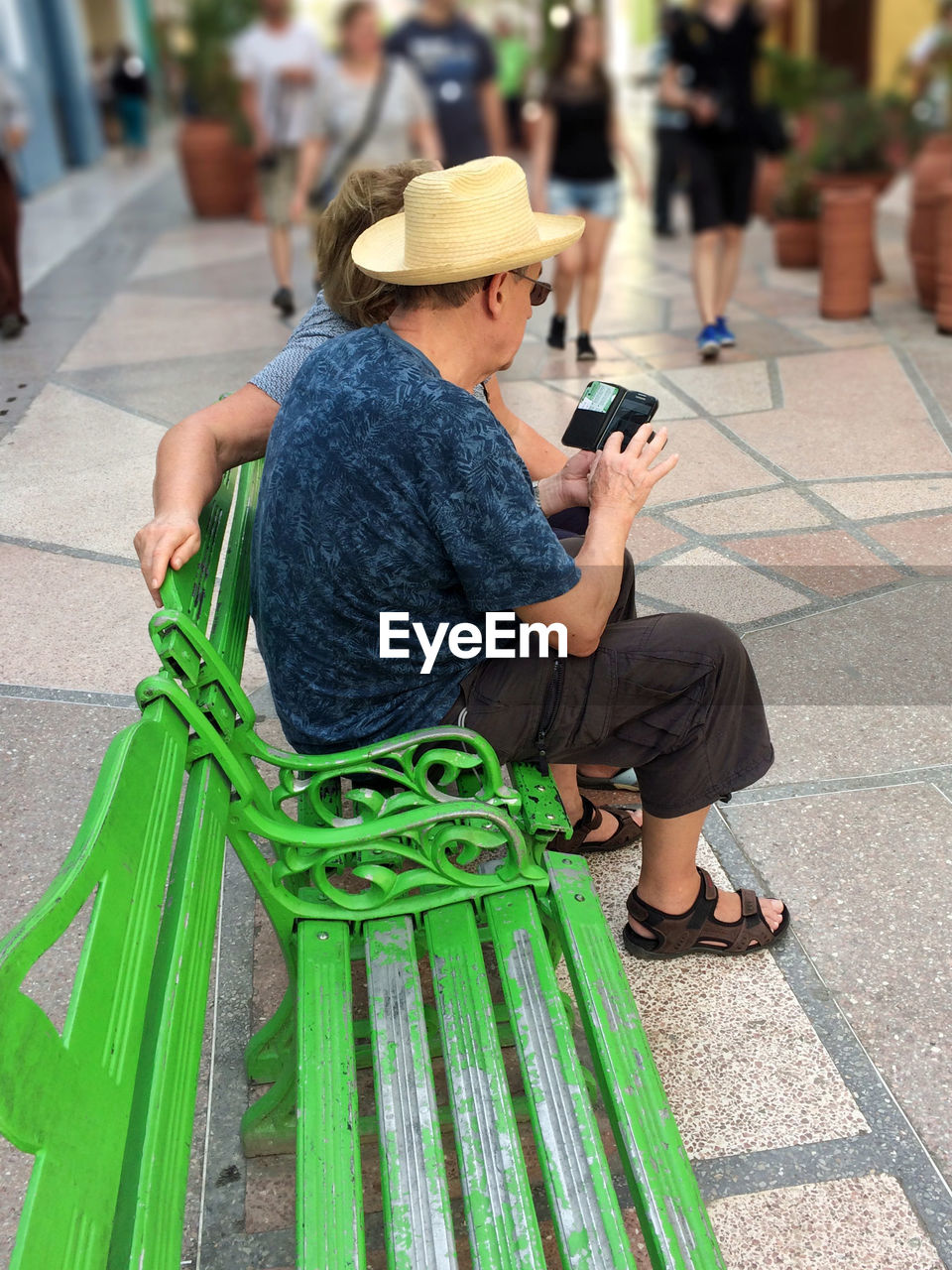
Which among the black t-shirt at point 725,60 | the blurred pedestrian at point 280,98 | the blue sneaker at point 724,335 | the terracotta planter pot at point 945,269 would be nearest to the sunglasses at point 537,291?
the blurred pedestrian at point 280,98

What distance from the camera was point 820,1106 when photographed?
189 centimetres

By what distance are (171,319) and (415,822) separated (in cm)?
586

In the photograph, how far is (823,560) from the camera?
3779mm

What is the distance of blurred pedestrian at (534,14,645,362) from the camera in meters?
5.98

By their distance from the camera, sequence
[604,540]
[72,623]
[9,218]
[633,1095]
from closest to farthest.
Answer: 1. [633,1095]
2. [604,540]
3. [72,623]
4. [9,218]

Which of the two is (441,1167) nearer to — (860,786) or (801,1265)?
(801,1265)

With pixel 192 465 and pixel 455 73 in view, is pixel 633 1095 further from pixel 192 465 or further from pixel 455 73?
pixel 455 73

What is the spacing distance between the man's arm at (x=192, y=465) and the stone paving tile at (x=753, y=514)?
6.94 feet

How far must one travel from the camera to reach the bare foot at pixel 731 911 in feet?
7.30

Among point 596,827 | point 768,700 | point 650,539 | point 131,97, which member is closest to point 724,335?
point 650,539

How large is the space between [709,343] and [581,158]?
1.30 meters

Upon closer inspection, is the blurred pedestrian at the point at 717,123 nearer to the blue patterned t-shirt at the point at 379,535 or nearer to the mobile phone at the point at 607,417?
the mobile phone at the point at 607,417

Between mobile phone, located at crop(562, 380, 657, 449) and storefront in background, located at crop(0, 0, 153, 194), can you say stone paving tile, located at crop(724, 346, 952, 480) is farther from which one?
storefront in background, located at crop(0, 0, 153, 194)

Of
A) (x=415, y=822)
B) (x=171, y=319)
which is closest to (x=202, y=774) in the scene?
(x=415, y=822)
